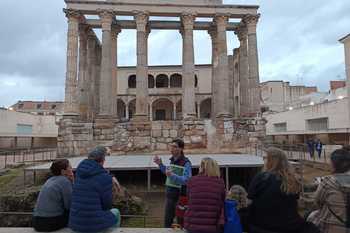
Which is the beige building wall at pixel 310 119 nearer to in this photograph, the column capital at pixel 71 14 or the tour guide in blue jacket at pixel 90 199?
the column capital at pixel 71 14

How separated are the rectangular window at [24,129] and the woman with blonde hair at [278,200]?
37.6m

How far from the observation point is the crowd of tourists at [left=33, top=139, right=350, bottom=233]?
11.7 feet

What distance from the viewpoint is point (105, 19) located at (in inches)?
Answer: 801

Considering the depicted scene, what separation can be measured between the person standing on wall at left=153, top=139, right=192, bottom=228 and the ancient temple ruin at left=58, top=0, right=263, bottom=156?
13606 millimetres

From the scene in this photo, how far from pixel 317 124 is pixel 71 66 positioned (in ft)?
72.1

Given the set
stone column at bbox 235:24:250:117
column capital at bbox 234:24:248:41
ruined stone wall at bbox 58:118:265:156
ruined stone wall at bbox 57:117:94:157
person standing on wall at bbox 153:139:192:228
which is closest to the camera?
person standing on wall at bbox 153:139:192:228

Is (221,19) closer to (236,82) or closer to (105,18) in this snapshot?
(105,18)

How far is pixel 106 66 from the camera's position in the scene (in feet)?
67.3

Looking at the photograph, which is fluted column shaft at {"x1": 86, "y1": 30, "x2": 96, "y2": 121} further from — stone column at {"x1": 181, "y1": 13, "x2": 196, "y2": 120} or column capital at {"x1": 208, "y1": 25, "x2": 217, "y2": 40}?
column capital at {"x1": 208, "y1": 25, "x2": 217, "y2": 40}

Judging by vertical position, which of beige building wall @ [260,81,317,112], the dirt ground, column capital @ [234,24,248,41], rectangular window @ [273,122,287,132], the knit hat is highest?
column capital @ [234,24,248,41]

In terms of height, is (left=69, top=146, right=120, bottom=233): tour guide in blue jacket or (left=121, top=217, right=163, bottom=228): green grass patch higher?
(left=69, top=146, right=120, bottom=233): tour guide in blue jacket

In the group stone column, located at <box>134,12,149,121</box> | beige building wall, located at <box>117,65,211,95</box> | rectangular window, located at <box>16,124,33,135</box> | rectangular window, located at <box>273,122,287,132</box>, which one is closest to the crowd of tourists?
stone column, located at <box>134,12,149,121</box>

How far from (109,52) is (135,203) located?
1343 centimetres

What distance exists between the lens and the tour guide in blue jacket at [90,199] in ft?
12.9
